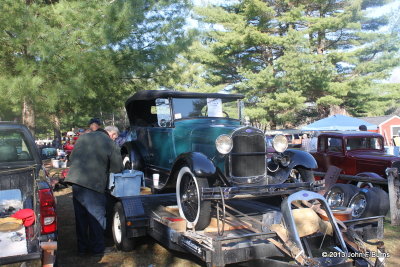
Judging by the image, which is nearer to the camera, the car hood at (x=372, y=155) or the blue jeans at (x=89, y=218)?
the blue jeans at (x=89, y=218)

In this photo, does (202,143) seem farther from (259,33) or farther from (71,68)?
(259,33)

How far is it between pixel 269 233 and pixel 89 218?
2443mm

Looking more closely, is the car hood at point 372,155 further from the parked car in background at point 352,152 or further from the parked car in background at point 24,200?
the parked car in background at point 24,200

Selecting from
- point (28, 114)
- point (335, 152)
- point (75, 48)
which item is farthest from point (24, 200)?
point (335, 152)

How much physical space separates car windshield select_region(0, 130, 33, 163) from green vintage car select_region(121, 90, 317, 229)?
73.9 inches

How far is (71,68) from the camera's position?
8.12 m

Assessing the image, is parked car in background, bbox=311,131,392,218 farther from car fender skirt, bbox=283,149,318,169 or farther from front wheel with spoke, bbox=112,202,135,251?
front wheel with spoke, bbox=112,202,135,251

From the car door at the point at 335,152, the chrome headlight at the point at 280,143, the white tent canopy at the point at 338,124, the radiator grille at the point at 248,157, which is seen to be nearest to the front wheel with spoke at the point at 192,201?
the radiator grille at the point at 248,157

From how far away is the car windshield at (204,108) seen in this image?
6188 mm

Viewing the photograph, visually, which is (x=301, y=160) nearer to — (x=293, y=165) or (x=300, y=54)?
(x=293, y=165)

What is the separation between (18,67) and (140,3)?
10.9 feet

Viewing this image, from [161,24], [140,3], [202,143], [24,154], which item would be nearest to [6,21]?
[140,3]

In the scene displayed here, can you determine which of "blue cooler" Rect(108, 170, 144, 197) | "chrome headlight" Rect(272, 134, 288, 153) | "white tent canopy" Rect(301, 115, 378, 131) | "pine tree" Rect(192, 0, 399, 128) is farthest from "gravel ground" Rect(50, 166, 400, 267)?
"pine tree" Rect(192, 0, 399, 128)

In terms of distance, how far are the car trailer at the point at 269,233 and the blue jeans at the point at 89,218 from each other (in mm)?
295
